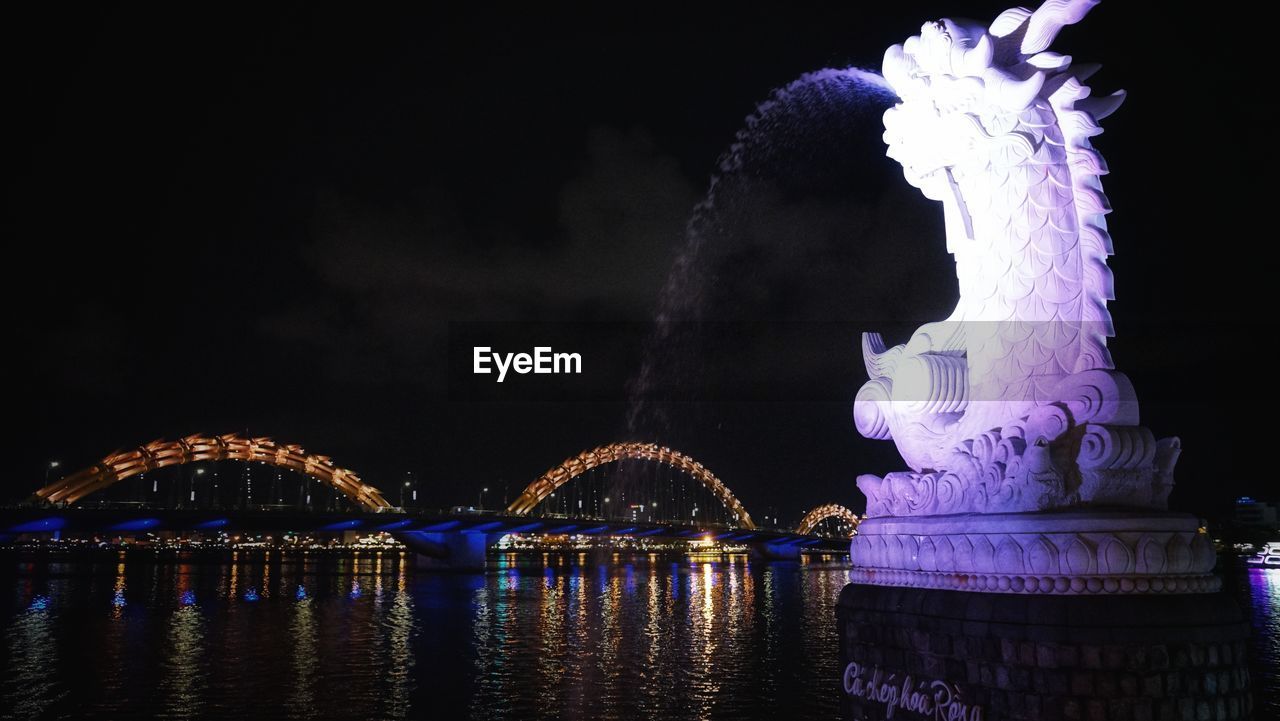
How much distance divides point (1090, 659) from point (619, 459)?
95120 millimetres

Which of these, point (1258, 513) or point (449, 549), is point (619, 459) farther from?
point (1258, 513)

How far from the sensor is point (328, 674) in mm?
18312

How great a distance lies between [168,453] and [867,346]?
234 ft

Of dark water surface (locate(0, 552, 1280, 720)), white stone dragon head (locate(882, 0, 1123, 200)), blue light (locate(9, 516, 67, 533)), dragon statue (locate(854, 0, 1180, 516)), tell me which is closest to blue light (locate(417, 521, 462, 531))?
blue light (locate(9, 516, 67, 533))

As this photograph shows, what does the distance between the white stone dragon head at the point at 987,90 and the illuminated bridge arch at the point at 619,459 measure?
7658 cm

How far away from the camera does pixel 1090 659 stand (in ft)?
23.3

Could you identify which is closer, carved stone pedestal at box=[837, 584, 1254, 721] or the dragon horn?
carved stone pedestal at box=[837, 584, 1254, 721]

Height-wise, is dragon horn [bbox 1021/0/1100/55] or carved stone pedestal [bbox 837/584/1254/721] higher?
dragon horn [bbox 1021/0/1100/55]

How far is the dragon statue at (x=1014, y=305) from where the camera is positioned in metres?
8.05

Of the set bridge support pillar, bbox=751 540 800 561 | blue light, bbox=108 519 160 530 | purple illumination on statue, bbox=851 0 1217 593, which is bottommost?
bridge support pillar, bbox=751 540 800 561

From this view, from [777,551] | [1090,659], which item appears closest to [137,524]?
[1090,659]

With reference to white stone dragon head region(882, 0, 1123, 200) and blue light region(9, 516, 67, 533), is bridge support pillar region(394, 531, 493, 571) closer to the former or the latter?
blue light region(9, 516, 67, 533)

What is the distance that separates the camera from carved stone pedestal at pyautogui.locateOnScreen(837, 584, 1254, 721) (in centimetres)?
704

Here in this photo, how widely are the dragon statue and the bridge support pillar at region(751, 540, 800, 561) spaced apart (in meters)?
87.6
